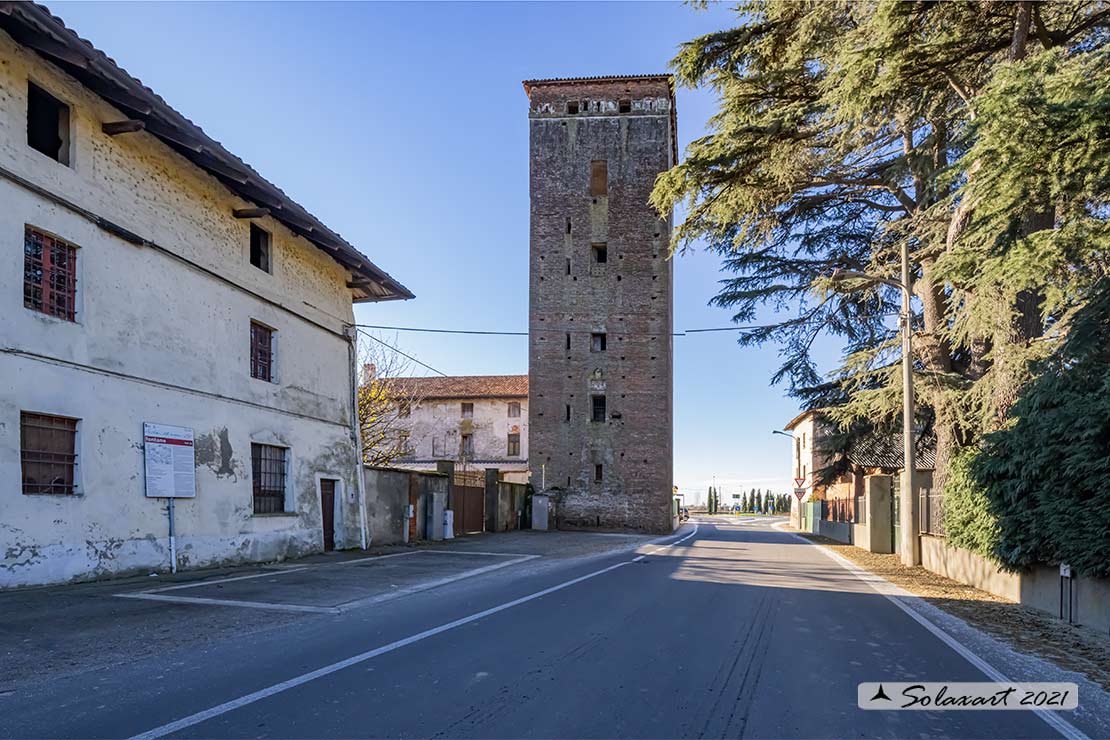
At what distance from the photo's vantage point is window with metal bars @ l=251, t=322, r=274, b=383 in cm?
1817

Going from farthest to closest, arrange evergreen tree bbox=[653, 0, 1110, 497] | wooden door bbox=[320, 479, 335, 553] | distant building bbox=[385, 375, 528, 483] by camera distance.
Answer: distant building bbox=[385, 375, 528, 483] < wooden door bbox=[320, 479, 335, 553] < evergreen tree bbox=[653, 0, 1110, 497]

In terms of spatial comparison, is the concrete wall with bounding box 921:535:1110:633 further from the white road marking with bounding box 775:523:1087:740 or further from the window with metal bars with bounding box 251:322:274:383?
the window with metal bars with bounding box 251:322:274:383

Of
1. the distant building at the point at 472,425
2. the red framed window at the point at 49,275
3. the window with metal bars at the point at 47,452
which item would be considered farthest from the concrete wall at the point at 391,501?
the distant building at the point at 472,425

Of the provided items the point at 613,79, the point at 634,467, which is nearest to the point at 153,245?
the point at 634,467

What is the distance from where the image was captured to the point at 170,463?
47.8 ft

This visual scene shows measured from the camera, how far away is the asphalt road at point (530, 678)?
496 centimetres

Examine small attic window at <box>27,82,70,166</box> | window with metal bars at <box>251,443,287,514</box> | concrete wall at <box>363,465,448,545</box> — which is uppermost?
small attic window at <box>27,82,70,166</box>

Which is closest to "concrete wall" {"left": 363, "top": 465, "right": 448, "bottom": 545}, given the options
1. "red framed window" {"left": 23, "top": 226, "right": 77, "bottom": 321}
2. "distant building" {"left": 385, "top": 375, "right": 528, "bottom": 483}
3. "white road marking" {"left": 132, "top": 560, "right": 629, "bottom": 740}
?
"red framed window" {"left": 23, "top": 226, "right": 77, "bottom": 321}

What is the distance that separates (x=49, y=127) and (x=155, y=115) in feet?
5.17

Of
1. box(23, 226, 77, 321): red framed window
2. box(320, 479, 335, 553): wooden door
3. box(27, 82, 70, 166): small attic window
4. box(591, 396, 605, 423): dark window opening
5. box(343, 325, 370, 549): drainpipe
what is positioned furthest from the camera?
box(591, 396, 605, 423): dark window opening

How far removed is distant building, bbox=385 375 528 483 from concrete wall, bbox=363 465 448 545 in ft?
112

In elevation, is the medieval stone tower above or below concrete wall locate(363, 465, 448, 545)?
above

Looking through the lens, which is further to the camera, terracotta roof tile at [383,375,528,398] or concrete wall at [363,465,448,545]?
terracotta roof tile at [383,375,528,398]

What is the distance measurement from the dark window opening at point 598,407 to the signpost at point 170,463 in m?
26.5
